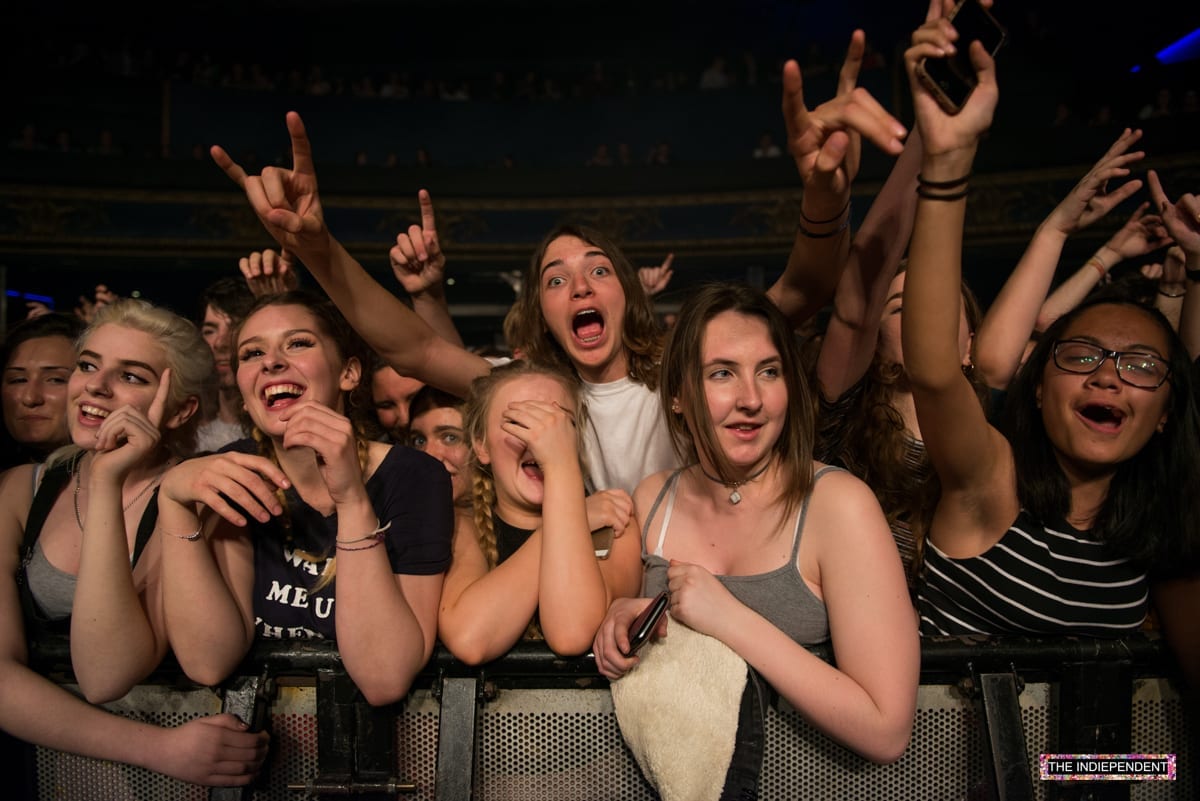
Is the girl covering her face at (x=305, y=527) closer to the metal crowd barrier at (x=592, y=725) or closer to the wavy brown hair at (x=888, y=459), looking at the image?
the metal crowd barrier at (x=592, y=725)

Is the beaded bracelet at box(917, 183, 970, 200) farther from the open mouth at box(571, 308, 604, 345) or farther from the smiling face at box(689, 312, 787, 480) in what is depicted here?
the open mouth at box(571, 308, 604, 345)

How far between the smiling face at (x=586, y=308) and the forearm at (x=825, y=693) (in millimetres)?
998

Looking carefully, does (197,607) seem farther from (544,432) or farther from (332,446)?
(544,432)

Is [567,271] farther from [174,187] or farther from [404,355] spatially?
[174,187]

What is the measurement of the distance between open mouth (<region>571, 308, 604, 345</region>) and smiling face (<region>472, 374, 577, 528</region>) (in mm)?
450

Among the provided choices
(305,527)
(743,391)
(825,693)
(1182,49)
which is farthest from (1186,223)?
(1182,49)

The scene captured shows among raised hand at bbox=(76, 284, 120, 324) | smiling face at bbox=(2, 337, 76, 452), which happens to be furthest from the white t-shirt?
smiling face at bbox=(2, 337, 76, 452)

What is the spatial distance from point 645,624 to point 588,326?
1051 mm

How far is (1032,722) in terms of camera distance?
1285 millimetres

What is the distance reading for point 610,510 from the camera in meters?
1.46

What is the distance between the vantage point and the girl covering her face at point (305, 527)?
4.19 feet

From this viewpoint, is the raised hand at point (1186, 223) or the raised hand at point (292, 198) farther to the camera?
the raised hand at point (1186, 223)

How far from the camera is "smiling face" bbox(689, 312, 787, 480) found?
4.67 ft

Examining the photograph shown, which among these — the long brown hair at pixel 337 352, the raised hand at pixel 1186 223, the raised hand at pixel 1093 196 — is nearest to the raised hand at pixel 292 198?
the long brown hair at pixel 337 352
